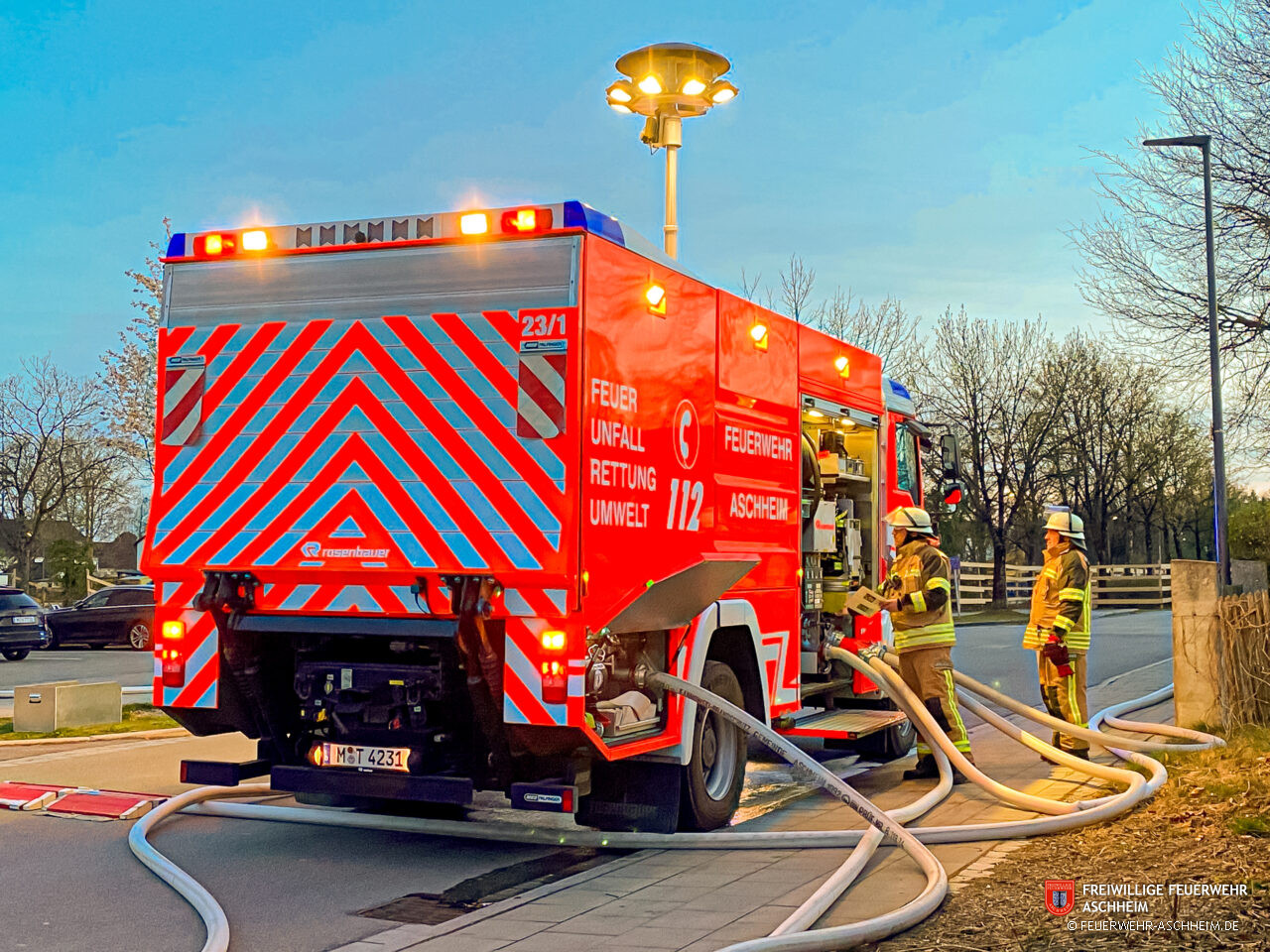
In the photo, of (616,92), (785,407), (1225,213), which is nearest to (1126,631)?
(1225,213)

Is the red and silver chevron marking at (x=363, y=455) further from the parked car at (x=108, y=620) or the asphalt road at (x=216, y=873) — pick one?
the parked car at (x=108, y=620)

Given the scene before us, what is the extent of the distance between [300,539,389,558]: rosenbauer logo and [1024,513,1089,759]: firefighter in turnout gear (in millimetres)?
5578

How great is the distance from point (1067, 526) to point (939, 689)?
2.04 m

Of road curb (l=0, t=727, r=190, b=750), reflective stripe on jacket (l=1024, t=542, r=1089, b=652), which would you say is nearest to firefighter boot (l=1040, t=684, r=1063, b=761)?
reflective stripe on jacket (l=1024, t=542, r=1089, b=652)

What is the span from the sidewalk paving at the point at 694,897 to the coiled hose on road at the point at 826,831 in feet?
0.31

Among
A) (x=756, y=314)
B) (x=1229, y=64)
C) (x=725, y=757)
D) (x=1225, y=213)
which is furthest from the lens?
(x=1225, y=213)

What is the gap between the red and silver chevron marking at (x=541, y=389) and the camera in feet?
21.6

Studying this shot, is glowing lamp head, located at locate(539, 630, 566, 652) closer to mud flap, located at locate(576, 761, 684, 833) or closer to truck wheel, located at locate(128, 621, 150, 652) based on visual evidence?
mud flap, located at locate(576, 761, 684, 833)

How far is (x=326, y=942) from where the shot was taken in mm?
5586

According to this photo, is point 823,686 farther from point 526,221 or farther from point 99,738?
point 99,738

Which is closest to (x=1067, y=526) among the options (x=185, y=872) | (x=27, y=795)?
(x=185, y=872)

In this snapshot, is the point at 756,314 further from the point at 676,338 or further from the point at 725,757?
the point at 725,757

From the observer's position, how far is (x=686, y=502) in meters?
7.61

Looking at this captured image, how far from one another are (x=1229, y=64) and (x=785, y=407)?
644 inches
